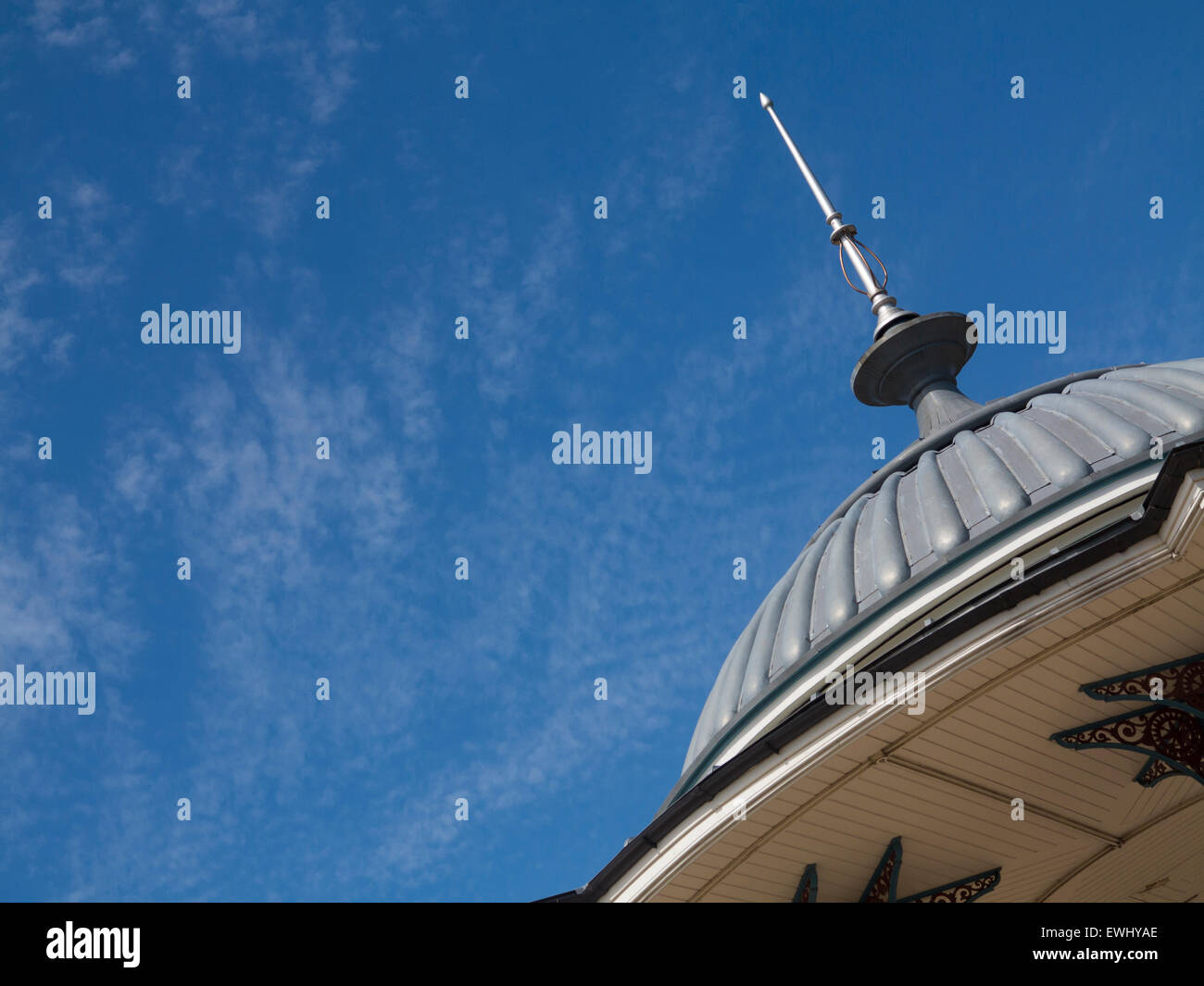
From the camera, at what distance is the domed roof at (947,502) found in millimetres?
11898

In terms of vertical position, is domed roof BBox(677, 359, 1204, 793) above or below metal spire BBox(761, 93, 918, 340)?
below

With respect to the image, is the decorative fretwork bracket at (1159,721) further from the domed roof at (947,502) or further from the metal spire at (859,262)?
the metal spire at (859,262)

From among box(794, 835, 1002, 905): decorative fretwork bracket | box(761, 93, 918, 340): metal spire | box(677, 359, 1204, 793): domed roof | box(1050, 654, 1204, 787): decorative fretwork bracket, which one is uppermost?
box(761, 93, 918, 340): metal spire

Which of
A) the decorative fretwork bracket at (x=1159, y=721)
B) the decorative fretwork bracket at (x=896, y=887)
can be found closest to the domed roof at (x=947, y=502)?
the decorative fretwork bracket at (x=896, y=887)

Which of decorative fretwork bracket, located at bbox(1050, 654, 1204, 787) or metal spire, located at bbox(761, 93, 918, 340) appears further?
metal spire, located at bbox(761, 93, 918, 340)

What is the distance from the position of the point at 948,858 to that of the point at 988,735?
218cm

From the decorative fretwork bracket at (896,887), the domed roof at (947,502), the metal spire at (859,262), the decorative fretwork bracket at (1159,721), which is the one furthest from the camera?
the metal spire at (859,262)

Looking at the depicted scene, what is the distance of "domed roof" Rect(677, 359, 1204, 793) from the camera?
11898 millimetres

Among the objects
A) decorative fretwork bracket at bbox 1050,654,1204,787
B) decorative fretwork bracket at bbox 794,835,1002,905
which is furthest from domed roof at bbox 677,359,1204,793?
decorative fretwork bracket at bbox 1050,654,1204,787

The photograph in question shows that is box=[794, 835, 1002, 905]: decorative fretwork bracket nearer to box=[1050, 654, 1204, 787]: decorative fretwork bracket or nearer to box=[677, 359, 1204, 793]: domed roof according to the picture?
box=[1050, 654, 1204, 787]: decorative fretwork bracket

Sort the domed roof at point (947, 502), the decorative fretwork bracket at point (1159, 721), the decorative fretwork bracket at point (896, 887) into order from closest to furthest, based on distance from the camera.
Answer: the decorative fretwork bracket at point (1159, 721)
the decorative fretwork bracket at point (896, 887)
the domed roof at point (947, 502)
